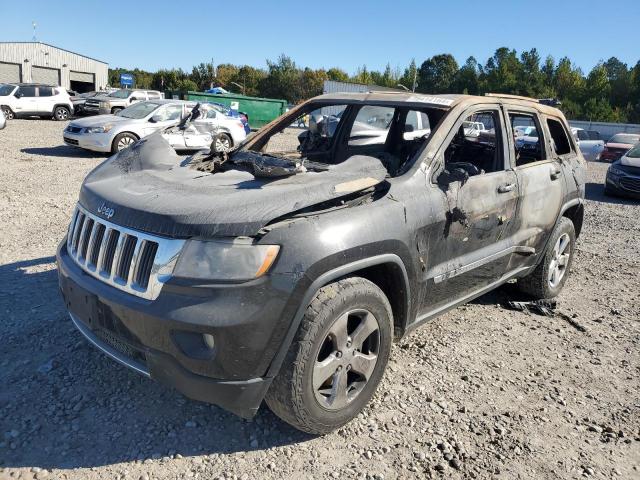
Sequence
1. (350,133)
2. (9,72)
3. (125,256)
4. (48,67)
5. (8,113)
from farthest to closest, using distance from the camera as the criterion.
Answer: (48,67) → (9,72) → (8,113) → (350,133) → (125,256)

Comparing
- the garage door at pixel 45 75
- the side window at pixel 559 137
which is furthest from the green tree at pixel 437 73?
the side window at pixel 559 137

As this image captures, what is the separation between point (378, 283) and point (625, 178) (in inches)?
438

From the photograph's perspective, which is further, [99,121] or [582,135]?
[582,135]

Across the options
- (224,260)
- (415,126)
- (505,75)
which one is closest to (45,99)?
(415,126)

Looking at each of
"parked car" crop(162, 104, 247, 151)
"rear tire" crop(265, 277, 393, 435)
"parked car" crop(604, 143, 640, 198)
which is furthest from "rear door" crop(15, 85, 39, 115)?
"rear tire" crop(265, 277, 393, 435)

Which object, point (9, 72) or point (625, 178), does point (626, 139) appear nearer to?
point (625, 178)

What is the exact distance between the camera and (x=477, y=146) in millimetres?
4559

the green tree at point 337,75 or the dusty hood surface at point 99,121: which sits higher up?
the green tree at point 337,75

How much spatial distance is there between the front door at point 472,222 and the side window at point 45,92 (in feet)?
79.8

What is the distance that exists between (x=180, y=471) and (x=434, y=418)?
56.3 inches

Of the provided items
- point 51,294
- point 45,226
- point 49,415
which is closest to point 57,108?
point 45,226

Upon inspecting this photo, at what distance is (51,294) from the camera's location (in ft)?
13.8

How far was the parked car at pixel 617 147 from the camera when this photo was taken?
74.2ft

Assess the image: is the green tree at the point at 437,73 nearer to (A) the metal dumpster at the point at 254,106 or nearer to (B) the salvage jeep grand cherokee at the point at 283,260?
(A) the metal dumpster at the point at 254,106
